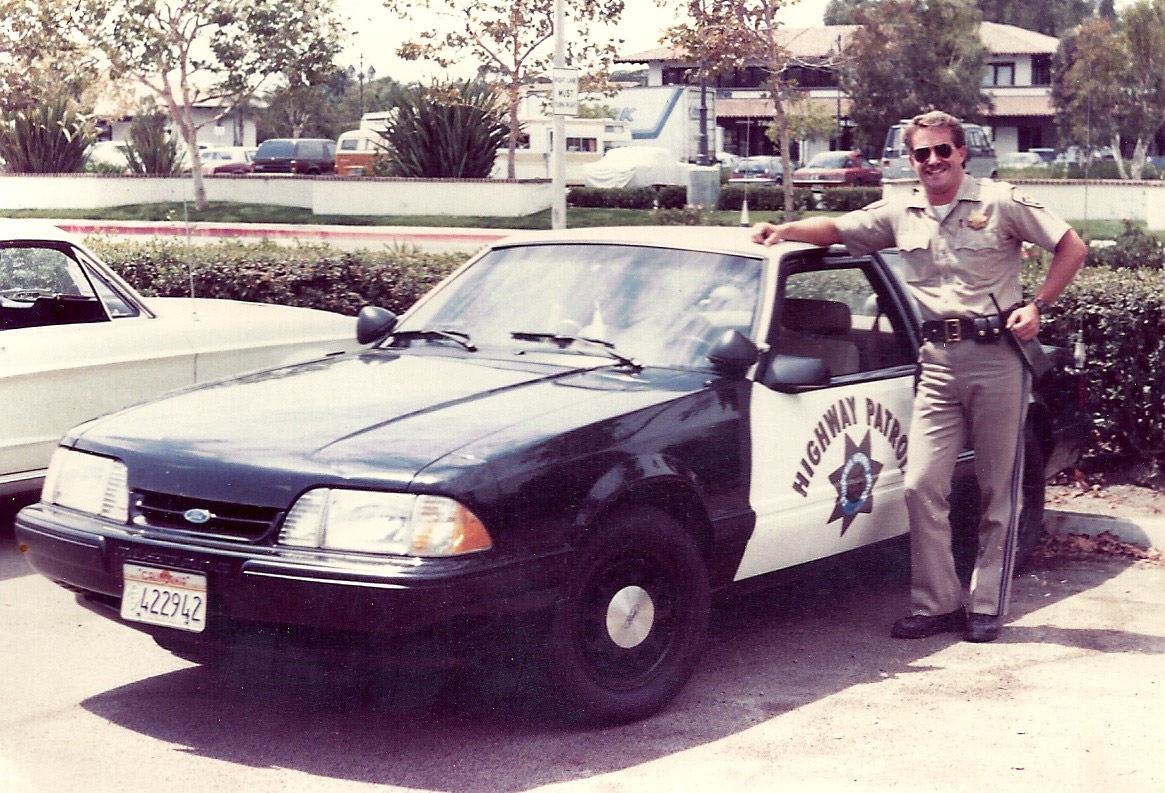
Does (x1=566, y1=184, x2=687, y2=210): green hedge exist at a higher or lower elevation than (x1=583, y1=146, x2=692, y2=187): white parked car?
lower

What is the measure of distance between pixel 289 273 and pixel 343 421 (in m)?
6.23

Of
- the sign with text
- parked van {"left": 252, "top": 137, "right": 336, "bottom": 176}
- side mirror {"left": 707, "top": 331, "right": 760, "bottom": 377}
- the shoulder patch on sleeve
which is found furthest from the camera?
parked van {"left": 252, "top": 137, "right": 336, "bottom": 176}

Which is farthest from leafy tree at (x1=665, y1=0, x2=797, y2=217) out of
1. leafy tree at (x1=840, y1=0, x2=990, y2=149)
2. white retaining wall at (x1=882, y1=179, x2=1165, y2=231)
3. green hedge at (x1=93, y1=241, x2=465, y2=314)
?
leafy tree at (x1=840, y1=0, x2=990, y2=149)

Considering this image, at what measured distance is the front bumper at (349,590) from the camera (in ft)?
13.6

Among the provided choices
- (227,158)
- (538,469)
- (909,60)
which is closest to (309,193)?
(227,158)

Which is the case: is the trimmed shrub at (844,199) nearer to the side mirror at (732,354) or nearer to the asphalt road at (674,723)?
the asphalt road at (674,723)

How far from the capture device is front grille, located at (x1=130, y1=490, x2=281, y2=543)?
438cm

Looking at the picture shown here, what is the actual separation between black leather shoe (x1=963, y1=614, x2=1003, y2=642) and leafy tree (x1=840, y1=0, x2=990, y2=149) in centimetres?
5580

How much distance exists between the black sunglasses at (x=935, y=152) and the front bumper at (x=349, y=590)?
2.22 m

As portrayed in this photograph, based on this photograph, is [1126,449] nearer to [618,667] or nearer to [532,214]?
[618,667]

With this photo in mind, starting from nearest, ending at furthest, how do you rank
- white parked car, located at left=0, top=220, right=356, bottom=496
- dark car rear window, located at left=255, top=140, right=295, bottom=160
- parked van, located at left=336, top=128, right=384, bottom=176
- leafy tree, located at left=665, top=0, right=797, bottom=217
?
1. white parked car, located at left=0, top=220, right=356, bottom=496
2. leafy tree, located at left=665, top=0, right=797, bottom=217
3. parked van, located at left=336, top=128, right=384, bottom=176
4. dark car rear window, located at left=255, top=140, right=295, bottom=160

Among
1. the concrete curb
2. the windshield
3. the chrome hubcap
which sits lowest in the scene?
the concrete curb

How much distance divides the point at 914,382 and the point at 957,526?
92 cm

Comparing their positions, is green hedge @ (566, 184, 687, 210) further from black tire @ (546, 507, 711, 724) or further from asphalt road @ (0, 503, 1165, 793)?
black tire @ (546, 507, 711, 724)
